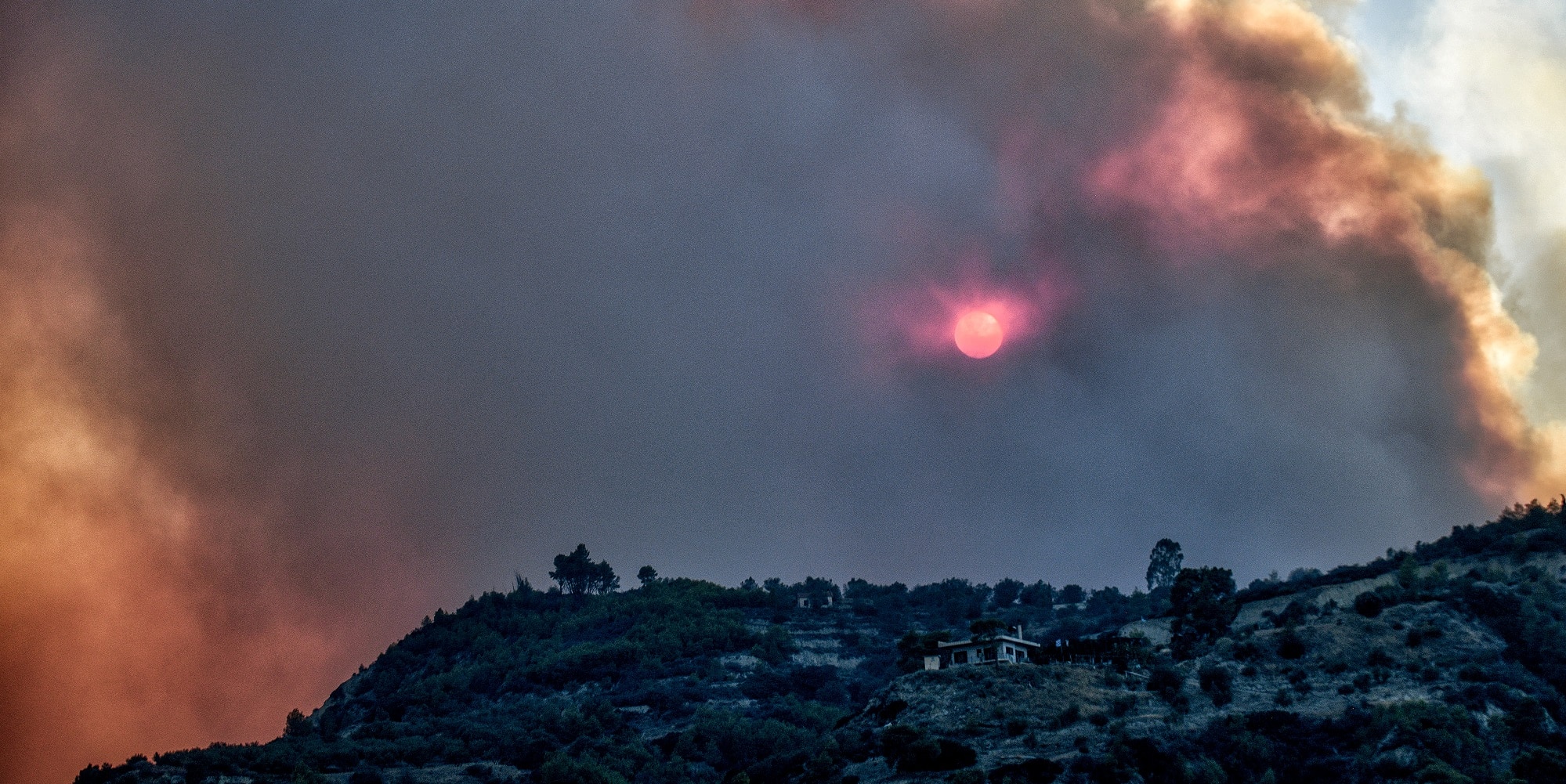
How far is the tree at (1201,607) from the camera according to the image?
168 meters

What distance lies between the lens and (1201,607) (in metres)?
175

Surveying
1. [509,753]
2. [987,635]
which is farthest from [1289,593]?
[509,753]

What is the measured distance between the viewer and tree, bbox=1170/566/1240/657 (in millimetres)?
168125

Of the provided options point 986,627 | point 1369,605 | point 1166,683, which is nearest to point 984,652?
point 986,627

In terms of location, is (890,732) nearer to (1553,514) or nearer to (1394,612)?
(1394,612)

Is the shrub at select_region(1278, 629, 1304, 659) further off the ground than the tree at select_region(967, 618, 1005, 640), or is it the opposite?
the tree at select_region(967, 618, 1005, 640)

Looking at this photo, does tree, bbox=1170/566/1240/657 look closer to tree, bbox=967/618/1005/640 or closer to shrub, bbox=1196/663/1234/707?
shrub, bbox=1196/663/1234/707

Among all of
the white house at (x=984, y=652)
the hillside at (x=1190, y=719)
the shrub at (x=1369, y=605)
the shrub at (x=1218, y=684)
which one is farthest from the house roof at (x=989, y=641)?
the shrub at (x=1369, y=605)

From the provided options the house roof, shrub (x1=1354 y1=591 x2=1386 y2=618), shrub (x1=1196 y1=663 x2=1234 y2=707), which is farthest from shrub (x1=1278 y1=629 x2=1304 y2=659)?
the house roof

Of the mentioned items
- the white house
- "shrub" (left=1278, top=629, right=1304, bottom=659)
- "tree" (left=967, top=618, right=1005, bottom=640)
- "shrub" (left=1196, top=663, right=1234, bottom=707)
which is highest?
"tree" (left=967, top=618, right=1005, bottom=640)

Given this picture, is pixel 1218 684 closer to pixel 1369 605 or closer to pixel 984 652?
pixel 984 652

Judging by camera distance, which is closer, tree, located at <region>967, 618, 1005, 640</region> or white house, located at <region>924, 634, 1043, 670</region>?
white house, located at <region>924, 634, 1043, 670</region>

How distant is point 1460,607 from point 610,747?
3854 inches

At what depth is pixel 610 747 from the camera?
547ft
